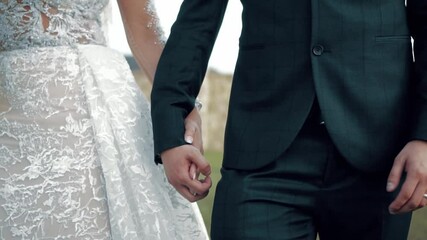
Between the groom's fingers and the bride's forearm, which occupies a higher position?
the bride's forearm

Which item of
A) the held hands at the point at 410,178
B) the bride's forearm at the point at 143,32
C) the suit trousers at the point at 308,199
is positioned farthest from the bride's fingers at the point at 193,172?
the bride's forearm at the point at 143,32

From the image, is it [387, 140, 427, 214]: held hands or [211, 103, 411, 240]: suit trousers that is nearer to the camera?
[387, 140, 427, 214]: held hands

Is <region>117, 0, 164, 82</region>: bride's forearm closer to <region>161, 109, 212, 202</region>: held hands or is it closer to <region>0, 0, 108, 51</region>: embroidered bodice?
<region>0, 0, 108, 51</region>: embroidered bodice

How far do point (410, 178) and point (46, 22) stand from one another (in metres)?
1.54

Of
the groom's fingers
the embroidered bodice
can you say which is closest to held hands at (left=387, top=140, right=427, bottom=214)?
the groom's fingers

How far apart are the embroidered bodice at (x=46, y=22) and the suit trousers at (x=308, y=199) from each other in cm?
105

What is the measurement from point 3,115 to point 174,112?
81cm

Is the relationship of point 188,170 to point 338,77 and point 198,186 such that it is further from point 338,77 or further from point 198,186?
point 338,77

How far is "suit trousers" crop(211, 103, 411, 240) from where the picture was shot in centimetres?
330

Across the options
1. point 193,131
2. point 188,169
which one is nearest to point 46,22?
point 193,131

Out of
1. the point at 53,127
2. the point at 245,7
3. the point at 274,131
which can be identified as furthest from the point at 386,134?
the point at 53,127

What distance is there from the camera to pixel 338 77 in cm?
337

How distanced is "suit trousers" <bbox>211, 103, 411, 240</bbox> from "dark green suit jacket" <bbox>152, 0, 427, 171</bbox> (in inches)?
1.5

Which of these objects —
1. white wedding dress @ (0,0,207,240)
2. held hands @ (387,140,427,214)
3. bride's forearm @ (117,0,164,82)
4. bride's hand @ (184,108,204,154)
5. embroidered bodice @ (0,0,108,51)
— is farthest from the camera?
bride's forearm @ (117,0,164,82)
